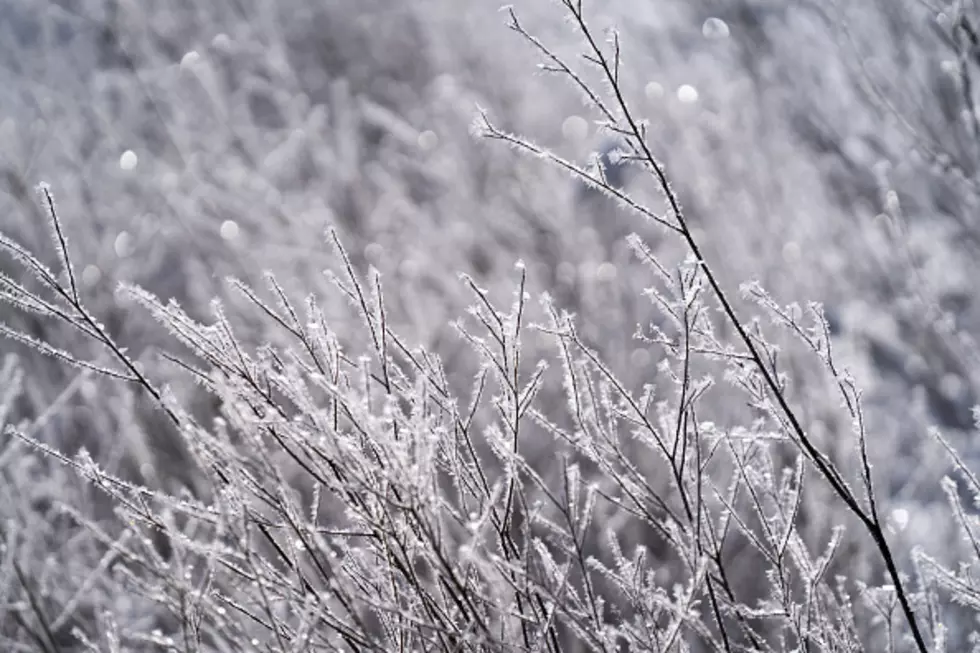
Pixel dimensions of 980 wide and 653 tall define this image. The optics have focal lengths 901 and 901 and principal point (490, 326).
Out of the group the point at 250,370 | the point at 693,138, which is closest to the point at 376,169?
the point at 693,138

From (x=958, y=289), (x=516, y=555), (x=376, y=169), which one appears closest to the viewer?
(x=516, y=555)

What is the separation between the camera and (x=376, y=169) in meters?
7.65

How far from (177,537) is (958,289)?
8.64 m

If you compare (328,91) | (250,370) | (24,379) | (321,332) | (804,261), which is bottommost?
(250,370)

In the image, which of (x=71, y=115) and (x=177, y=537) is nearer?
(x=177, y=537)

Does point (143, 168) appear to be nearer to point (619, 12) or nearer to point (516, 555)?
point (619, 12)

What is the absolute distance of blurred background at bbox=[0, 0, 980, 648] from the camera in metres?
5.59

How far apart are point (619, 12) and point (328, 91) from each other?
190 inches

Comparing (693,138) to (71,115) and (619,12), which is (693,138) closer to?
(619,12)

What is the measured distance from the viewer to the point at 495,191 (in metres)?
7.18

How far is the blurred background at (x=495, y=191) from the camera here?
18.3ft

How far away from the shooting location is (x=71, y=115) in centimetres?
797

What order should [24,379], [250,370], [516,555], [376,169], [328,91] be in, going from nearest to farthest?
[250,370] → [516,555] → [24,379] → [376,169] → [328,91]

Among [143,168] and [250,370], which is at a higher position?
[143,168]
